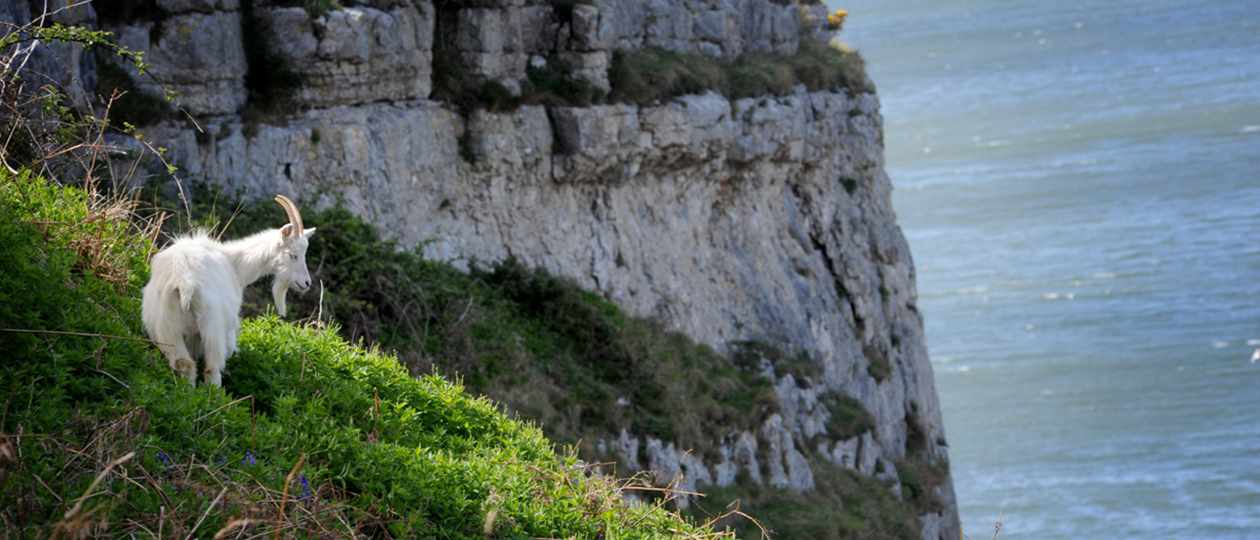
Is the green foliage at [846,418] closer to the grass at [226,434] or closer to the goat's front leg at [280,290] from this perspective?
the grass at [226,434]

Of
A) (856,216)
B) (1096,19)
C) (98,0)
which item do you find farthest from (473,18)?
(1096,19)

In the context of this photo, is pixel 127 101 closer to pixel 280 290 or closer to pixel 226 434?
pixel 280 290

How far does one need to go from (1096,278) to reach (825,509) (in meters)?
41.6

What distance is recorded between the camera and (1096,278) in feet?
198

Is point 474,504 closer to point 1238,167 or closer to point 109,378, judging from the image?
point 109,378

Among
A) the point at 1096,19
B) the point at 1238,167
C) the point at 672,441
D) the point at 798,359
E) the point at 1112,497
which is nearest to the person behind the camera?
the point at 672,441

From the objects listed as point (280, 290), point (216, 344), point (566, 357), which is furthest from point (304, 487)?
point (566, 357)

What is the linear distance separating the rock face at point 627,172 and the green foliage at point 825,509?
332 millimetres

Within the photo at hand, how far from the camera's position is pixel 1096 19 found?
139 meters

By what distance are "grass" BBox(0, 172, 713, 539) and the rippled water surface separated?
30.6 m

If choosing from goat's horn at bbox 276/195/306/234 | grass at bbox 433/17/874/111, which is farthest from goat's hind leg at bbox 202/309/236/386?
grass at bbox 433/17/874/111

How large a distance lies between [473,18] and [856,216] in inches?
444

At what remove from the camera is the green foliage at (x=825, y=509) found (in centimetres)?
1983

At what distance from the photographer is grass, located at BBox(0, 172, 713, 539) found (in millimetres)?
7516
